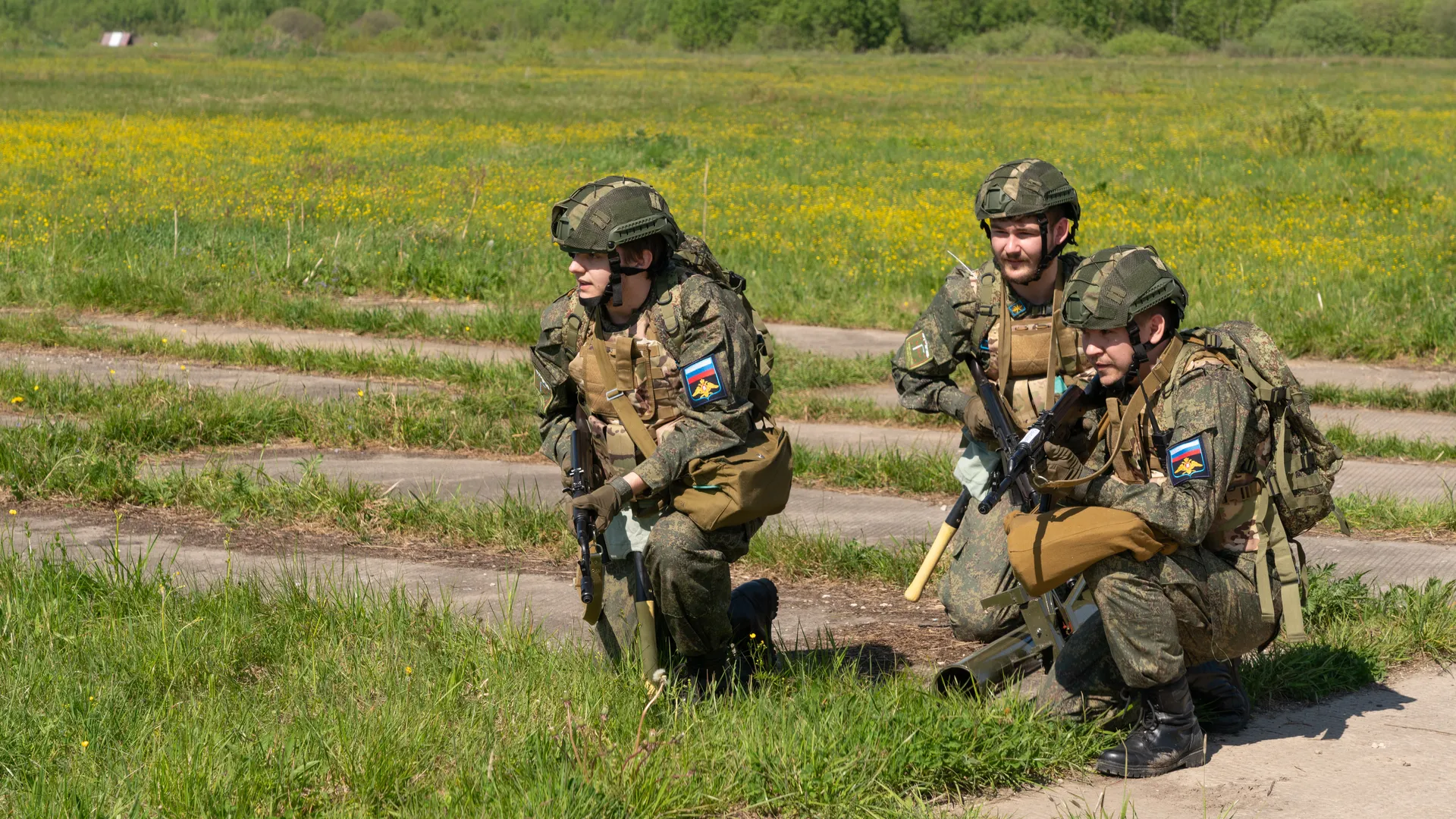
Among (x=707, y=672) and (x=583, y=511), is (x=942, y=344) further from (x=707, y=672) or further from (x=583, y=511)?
(x=583, y=511)

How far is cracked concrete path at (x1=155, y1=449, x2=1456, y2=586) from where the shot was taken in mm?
6031

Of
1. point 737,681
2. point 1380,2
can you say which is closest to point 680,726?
point 737,681

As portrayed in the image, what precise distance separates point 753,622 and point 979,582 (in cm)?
77

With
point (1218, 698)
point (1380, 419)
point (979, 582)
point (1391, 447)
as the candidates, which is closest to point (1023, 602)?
point (979, 582)

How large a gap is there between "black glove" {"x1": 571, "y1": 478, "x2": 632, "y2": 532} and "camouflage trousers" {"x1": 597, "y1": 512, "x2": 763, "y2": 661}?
17cm

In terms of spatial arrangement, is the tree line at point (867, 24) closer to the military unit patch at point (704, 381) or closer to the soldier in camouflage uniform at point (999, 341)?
the soldier in camouflage uniform at point (999, 341)

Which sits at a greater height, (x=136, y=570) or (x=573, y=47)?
(x=573, y=47)

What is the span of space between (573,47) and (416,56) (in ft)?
67.3

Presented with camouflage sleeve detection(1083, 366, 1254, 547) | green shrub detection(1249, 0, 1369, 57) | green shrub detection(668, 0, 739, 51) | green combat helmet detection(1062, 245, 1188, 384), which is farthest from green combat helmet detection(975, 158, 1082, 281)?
green shrub detection(1249, 0, 1369, 57)

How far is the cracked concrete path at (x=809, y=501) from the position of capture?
6031 millimetres

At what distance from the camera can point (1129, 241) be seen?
14.8 m

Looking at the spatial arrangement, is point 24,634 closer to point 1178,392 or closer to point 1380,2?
point 1178,392

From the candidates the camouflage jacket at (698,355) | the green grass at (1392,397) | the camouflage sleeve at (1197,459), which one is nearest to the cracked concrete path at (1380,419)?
the green grass at (1392,397)

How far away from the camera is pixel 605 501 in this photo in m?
4.10
